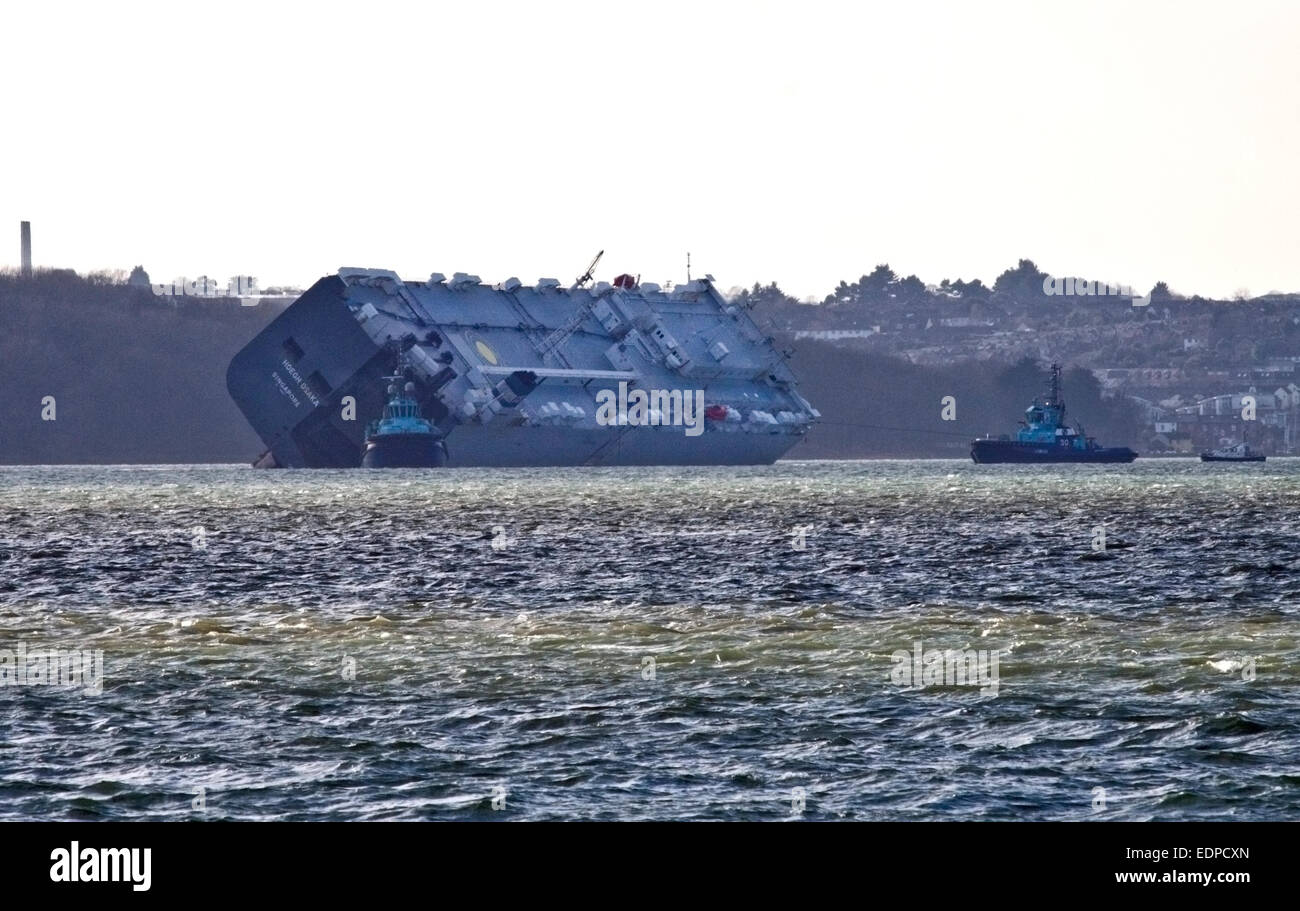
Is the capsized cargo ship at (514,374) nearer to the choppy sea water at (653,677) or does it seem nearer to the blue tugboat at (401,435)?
the blue tugboat at (401,435)

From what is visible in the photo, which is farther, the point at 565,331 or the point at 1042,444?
the point at 1042,444

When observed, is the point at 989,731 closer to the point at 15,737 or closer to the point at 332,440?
the point at 15,737

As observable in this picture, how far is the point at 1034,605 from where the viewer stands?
35.9 meters

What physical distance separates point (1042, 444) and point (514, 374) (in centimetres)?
5478

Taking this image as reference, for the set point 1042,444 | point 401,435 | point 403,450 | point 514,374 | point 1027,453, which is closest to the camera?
point 401,435

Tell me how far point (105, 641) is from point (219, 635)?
1701 millimetres

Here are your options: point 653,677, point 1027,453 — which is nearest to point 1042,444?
point 1027,453

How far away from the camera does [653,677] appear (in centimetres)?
2555

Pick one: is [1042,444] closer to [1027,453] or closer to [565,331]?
[1027,453]

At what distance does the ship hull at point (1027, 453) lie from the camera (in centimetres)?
17538

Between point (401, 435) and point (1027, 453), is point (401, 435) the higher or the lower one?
the higher one

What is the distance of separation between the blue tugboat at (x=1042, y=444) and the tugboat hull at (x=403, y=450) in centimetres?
5842

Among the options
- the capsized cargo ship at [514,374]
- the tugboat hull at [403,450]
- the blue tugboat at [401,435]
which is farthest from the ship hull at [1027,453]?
the blue tugboat at [401,435]

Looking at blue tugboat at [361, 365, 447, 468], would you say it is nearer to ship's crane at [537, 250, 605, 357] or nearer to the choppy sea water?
ship's crane at [537, 250, 605, 357]
